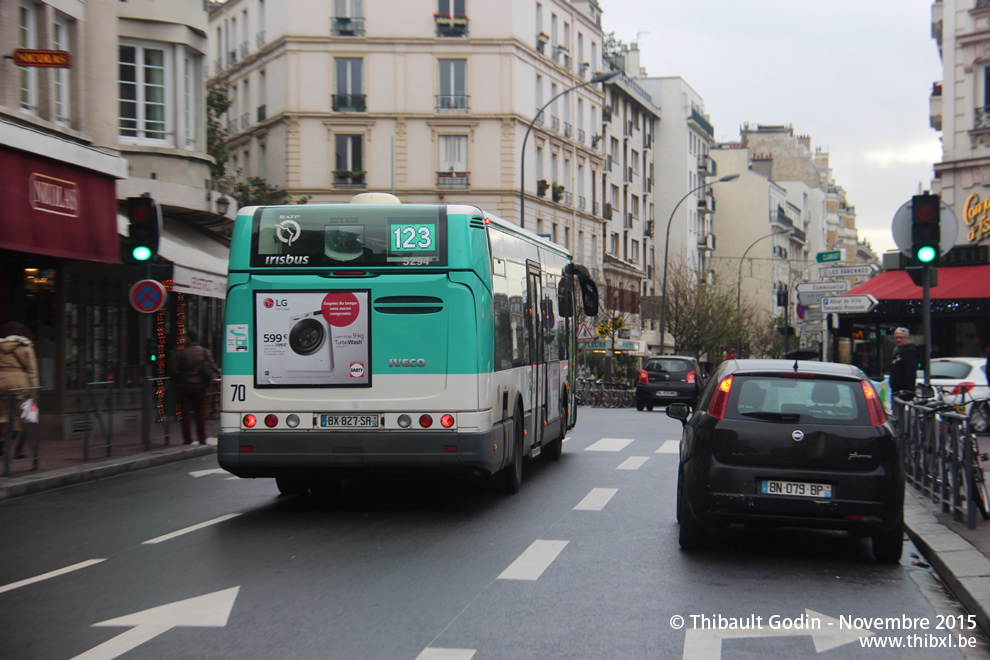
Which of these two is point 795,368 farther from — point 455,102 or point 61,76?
point 455,102

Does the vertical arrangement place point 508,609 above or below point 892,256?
below

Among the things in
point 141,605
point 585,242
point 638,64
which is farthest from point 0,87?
point 638,64

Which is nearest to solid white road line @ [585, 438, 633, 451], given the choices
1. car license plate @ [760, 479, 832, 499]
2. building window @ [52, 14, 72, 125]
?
car license plate @ [760, 479, 832, 499]

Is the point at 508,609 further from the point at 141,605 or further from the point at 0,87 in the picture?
the point at 0,87

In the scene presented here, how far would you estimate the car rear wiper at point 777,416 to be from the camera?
331 inches

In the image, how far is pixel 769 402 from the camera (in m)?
8.56

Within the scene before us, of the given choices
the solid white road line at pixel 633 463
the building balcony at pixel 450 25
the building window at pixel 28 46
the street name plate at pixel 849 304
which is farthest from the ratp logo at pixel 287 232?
the building balcony at pixel 450 25

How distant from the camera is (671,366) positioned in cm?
3331

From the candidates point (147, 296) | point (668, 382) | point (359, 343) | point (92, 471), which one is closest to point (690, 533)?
point (359, 343)

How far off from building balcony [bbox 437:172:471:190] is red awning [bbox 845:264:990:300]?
19.4m

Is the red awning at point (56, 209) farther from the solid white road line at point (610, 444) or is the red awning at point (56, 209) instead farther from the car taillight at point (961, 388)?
the car taillight at point (961, 388)

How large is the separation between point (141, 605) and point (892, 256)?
109ft

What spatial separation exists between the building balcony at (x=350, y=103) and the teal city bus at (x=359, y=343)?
129 ft

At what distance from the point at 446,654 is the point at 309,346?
5.13 m
